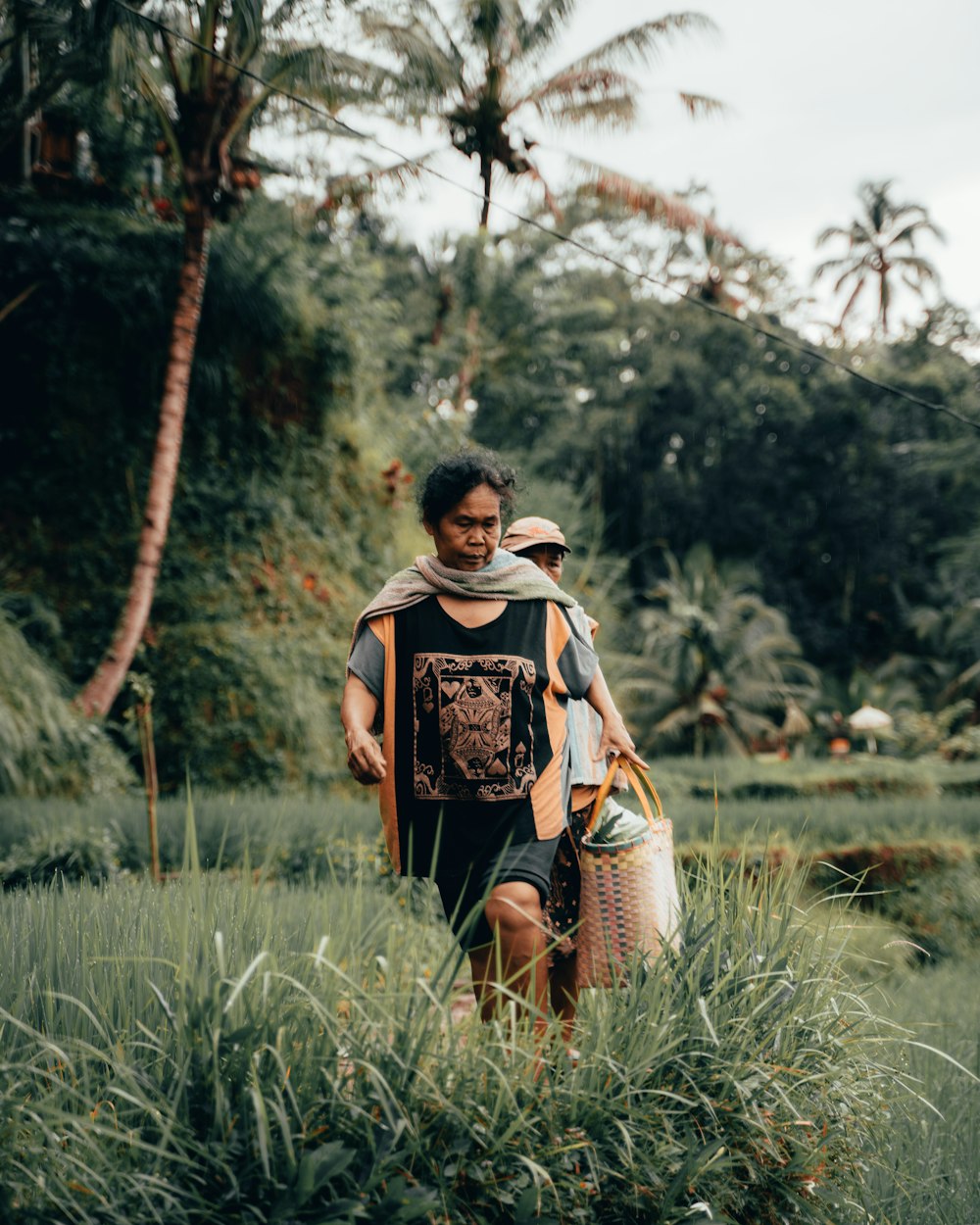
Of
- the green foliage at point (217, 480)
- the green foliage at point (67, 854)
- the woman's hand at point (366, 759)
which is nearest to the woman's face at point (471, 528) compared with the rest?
the woman's hand at point (366, 759)

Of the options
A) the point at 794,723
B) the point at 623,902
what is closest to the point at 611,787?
the point at 623,902

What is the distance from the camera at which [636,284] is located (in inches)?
1105

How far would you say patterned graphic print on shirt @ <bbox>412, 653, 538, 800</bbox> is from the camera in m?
2.61

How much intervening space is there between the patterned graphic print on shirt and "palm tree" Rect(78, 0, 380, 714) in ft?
26.5

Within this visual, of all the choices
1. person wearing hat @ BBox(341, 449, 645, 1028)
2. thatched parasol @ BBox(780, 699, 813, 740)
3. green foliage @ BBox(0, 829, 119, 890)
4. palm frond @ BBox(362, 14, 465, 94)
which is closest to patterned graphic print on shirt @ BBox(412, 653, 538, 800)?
person wearing hat @ BBox(341, 449, 645, 1028)

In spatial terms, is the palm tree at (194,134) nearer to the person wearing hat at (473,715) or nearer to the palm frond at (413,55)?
the palm frond at (413,55)

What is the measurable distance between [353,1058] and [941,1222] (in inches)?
64.9

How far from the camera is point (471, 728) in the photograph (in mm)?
2607

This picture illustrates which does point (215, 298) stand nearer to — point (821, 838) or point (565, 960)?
point (821, 838)

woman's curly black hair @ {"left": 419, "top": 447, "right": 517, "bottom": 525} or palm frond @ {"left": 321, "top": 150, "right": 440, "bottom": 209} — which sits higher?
palm frond @ {"left": 321, "top": 150, "right": 440, "bottom": 209}

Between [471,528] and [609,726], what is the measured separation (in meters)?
0.64

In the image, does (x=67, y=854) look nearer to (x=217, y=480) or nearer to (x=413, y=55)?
(x=217, y=480)

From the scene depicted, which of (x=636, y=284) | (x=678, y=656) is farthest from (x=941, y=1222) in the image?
(x=636, y=284)

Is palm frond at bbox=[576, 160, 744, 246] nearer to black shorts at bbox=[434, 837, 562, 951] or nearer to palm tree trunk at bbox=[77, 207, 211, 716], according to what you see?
palm tree trunk at bbox=[77, 207, 211, 716]
